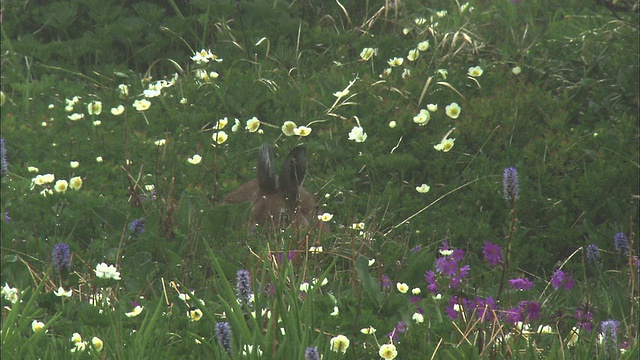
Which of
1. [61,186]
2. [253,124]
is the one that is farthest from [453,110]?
[61,186]

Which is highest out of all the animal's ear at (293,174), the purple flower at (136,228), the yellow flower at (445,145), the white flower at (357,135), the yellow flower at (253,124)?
the purple flower at (136,228)

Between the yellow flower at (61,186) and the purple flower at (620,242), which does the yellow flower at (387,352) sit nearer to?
the purple flower at (620,242)

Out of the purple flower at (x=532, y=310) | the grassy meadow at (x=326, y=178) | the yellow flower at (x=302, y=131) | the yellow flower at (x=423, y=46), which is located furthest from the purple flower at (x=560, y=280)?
the yellow flower at (x=423, y=46)

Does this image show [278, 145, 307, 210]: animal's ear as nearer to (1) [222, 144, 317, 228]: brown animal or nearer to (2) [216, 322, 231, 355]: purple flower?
(1) [222, 144, 317, 228]: brown animal

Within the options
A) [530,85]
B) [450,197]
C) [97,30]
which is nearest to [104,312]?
[450,197]

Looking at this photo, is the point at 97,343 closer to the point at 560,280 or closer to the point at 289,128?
the point at 560,280

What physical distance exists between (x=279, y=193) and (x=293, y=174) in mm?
163

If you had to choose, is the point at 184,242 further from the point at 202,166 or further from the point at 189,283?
the point at 202,166

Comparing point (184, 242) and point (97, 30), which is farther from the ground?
point (184, 242)

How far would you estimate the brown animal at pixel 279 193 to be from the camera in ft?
16.4

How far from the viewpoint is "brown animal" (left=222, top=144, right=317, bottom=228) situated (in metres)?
5.01

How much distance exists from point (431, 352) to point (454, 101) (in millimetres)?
3258

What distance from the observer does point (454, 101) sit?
6.04 metres

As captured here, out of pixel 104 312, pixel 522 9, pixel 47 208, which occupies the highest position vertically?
pixel 104 312
